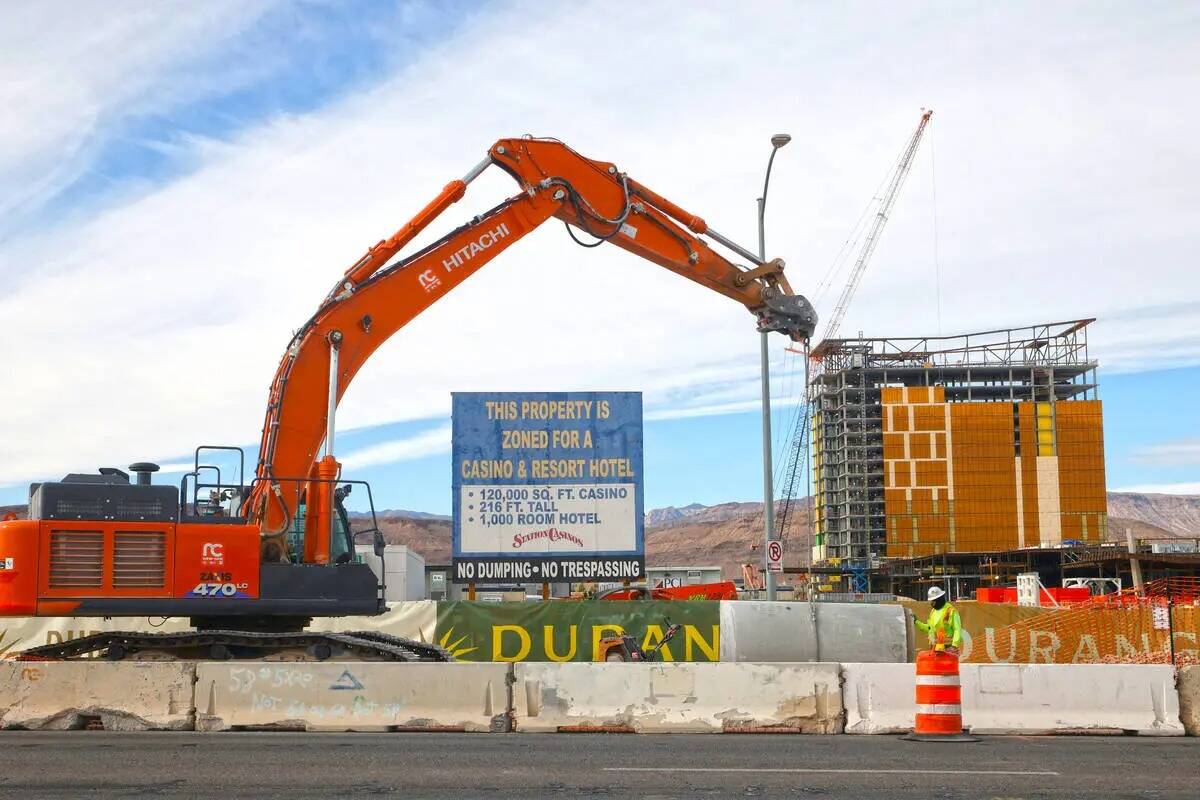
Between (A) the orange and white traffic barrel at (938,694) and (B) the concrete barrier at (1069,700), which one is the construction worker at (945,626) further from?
(A) the orange and white traffic barrel at (938,694)

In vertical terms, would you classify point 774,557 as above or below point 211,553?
below

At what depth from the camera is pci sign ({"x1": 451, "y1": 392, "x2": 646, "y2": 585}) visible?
91.6 feet

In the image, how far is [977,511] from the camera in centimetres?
13600

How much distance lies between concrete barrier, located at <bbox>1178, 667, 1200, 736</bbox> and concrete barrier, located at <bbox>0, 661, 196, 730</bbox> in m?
11.5

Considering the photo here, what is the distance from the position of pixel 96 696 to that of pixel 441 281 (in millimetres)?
7240

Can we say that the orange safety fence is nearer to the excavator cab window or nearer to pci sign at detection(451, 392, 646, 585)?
pci sign at detection(451, 392, 646, 585)

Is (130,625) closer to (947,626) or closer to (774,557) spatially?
(774,557)

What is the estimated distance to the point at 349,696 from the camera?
1420cm

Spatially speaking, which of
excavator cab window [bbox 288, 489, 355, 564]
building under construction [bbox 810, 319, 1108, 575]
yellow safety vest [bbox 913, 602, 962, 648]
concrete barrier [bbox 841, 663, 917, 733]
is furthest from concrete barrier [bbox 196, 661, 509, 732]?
building under construction [bbox 810, 319, 1108, 575]

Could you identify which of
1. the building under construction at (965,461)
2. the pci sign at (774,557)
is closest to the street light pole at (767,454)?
the pci sign at (774,557)

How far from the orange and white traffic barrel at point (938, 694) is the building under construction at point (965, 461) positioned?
121 meters

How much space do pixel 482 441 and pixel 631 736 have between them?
586 inches

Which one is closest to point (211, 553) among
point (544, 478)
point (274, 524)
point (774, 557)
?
point (274, 524)

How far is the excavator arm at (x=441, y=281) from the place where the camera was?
51.2ft
